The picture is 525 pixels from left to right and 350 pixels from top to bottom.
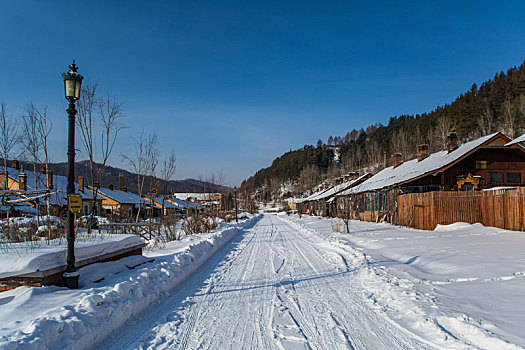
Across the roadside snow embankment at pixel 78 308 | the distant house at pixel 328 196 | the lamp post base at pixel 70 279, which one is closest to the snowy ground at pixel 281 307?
the roadside snow embankment at pixel 78 308

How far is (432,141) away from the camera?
6700cm

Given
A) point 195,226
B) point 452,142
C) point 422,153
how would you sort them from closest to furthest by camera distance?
point 195,226 < point 452,142 < point 422,153

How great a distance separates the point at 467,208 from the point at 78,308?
56.8ft

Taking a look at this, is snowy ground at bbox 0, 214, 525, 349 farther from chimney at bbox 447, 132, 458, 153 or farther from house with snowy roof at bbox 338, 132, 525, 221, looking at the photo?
chimney at bbox 447, 132, 458, 153

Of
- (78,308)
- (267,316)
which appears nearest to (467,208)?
(267,316)

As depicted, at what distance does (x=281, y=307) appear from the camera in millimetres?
5617

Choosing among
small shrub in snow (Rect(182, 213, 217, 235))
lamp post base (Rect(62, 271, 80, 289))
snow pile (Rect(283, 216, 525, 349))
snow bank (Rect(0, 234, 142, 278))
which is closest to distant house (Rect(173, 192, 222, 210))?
small shrub in snow (Rect(182, 213, 217, 235))

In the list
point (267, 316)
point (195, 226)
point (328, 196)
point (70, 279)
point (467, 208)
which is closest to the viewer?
point (267, 316)

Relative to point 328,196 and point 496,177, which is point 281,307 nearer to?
point 496,177

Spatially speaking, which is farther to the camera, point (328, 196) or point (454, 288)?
point (328, 196)

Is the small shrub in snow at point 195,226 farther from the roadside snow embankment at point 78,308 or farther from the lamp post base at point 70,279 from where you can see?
the lamp post base at point 70,279

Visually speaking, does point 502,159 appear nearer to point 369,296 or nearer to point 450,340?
point 369,296

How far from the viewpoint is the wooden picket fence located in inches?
529

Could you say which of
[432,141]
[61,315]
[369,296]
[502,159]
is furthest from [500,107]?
[61,315]
